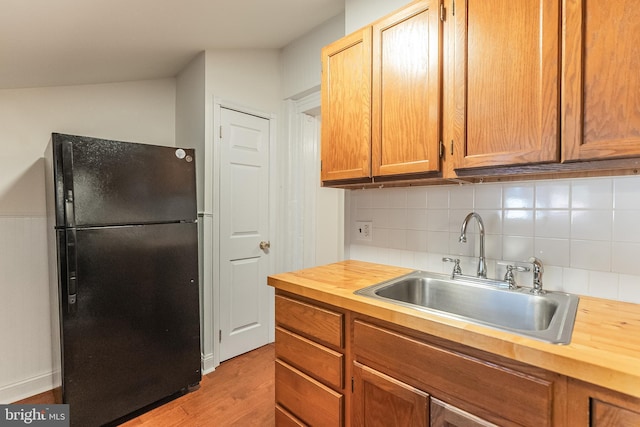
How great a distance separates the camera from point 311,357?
1.28m

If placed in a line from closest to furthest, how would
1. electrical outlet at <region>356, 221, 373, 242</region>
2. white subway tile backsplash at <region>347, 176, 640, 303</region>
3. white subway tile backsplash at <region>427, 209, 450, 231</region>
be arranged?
1. white subway tile backsplash at <region>347, 176, 640, 303</region>
2. white subway tile backsplash at <region>427, 209, 450, 231</region>
3. electrical outlet at <region>356, 221, 373, 242</region>

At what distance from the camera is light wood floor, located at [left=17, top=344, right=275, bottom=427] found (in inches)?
68.2

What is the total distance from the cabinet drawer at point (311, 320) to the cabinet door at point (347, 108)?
690mm

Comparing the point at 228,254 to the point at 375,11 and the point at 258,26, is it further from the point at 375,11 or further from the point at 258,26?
the point at 375,11

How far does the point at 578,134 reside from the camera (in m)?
0.94

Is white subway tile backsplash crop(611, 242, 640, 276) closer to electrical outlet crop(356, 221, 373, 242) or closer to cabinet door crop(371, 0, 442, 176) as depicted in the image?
cabinet door crop(371, 0, 442, 176)

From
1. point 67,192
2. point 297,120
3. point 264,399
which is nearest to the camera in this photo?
point 67,192

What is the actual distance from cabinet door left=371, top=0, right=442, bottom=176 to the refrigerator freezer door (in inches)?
49.5

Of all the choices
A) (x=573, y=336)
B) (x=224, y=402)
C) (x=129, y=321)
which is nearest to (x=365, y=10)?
(x=573, y=336)

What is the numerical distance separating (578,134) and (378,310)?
860mm

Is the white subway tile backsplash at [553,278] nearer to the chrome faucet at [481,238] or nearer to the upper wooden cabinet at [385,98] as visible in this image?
the chrome faucet at [481,238]

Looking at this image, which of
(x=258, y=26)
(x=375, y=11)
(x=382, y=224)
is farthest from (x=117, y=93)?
(x=382, y=224)

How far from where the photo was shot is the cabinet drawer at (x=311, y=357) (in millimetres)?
1191

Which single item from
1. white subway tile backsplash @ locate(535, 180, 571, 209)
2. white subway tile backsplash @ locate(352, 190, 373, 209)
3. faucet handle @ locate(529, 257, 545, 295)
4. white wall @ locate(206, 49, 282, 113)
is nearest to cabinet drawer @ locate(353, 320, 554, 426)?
faucet handle @ locate(529, 257, 545, 295)
